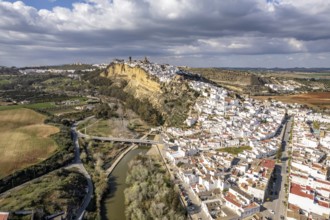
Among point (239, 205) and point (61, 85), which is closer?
point (239, 205)

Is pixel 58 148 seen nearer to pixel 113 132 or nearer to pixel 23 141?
pixel 23 141

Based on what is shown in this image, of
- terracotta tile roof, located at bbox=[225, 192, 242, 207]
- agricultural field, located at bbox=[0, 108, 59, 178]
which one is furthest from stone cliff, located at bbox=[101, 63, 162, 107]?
terracotta tile roof, located at bbox=[225, 192, 242, 207]

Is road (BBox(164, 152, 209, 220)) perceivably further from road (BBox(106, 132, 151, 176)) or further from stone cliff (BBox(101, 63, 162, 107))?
stone cliff (BBox(101, 63, 162, 107))

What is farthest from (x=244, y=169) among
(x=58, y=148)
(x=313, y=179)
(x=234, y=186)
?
(x=58, y=148)

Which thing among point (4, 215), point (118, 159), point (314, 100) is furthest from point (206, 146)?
point (314, 100)

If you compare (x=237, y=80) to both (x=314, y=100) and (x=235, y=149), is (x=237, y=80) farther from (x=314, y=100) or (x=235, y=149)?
(x=235, y=149)
